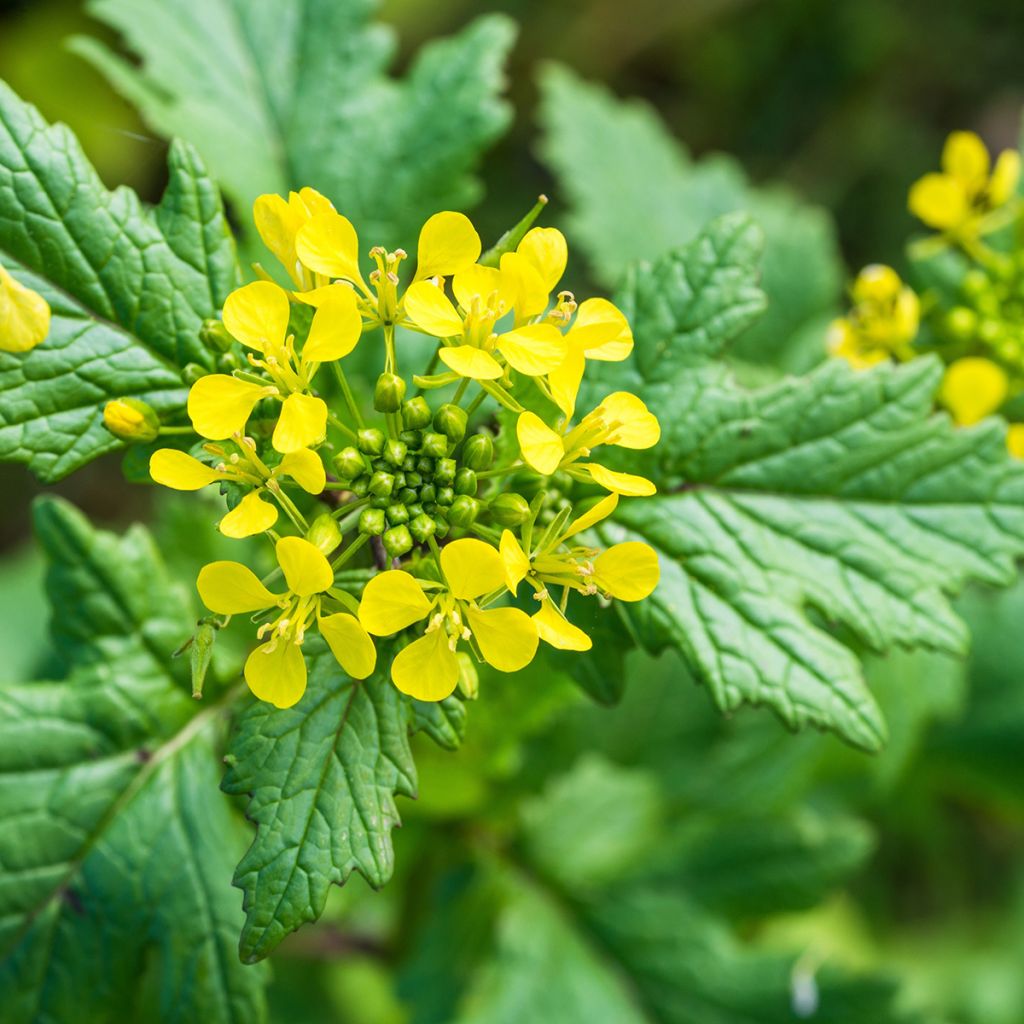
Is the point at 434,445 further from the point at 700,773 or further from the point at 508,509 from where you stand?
the point at 700,773

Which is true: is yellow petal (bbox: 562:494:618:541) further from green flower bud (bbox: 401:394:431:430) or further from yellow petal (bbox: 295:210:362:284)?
yellow petal (bbox: 295:210:362:284)

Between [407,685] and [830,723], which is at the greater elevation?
[407,685]

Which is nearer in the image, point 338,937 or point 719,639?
point 719,639

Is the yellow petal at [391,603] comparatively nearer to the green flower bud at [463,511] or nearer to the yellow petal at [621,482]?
the green flower bud at [463,511]

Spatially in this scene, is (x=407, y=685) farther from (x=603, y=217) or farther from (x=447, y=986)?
(x=603, y=217)

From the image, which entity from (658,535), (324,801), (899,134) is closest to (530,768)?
(658,535)

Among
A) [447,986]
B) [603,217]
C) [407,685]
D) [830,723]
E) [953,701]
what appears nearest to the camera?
[407,685]

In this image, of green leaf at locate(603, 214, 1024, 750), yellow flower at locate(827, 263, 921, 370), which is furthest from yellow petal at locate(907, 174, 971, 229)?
green leaf at locate(603, 214, 1024, 750)
